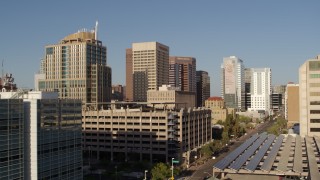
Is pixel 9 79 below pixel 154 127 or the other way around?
the other way around

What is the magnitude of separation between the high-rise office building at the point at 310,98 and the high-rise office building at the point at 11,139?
90997 millimetres

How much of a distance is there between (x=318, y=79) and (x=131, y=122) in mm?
64140

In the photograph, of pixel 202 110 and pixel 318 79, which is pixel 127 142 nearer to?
pixel 202 110

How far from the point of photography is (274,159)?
8925 cm

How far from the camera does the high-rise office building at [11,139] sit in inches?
2473

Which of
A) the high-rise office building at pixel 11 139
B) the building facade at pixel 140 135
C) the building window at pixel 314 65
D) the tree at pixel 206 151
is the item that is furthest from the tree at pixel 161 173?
the building window at pixel 314 65

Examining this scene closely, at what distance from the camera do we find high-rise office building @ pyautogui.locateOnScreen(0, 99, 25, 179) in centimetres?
6281

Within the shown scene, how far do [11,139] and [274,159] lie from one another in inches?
2090

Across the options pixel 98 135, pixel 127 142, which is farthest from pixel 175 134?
pixel 98 135

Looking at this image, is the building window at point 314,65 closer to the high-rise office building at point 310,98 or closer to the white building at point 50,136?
the high-rise office building at point 310,98

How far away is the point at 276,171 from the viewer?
260 feet

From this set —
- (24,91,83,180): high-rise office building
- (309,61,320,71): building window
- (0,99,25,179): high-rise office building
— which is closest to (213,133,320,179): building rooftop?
(309,61,320,71): building window

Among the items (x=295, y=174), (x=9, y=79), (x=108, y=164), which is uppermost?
(x=9, y=79)

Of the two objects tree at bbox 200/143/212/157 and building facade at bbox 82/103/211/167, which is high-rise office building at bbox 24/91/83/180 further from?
tree at bbox 200/143/212/157
